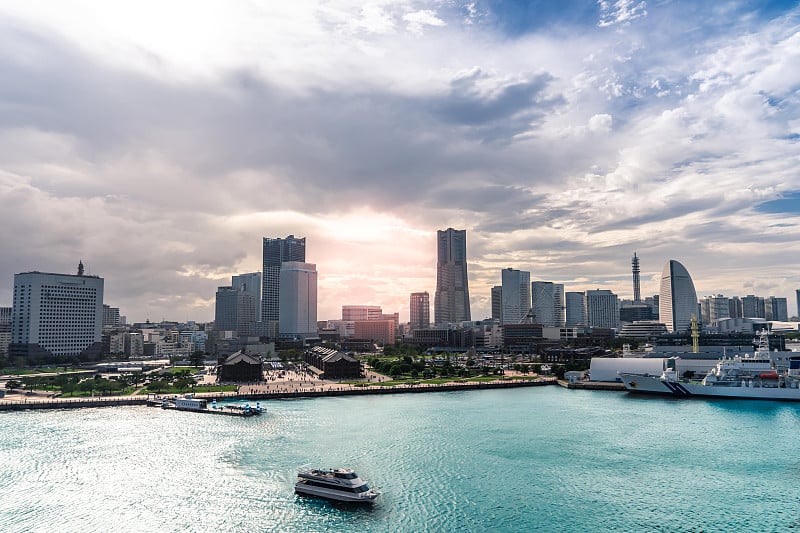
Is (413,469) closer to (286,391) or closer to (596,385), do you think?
(286,391)

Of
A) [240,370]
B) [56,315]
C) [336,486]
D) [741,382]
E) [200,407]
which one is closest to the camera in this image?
[336,486]

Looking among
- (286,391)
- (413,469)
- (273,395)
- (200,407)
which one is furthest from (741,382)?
(200,407)

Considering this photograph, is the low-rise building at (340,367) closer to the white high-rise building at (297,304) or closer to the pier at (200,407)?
the pier at (200,407)

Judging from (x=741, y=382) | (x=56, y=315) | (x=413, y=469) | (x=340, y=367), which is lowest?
(x=413, y=469)

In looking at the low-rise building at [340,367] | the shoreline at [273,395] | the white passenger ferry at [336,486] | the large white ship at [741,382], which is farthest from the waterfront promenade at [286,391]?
the white passenger ferry at [336,486]

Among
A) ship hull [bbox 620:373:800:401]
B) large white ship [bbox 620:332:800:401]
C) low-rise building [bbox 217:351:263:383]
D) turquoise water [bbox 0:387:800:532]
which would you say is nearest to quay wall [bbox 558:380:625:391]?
ship hull [bbox 620:373:800:401]

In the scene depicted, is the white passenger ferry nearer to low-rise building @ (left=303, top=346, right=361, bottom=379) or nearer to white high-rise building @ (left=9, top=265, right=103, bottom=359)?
low-rise building @ (left=303, top=346, right=361, bottom=379)

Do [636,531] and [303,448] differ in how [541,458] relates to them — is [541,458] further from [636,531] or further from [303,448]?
[303,448]
